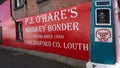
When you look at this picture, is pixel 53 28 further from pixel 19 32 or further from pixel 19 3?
pixel 19 3

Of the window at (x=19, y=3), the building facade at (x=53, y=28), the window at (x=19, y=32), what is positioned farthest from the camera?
the window at (x=19, y=32)

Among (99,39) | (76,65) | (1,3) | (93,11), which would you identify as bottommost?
(76,65)

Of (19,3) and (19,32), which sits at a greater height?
(19,3)

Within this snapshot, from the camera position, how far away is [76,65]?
1214 cm

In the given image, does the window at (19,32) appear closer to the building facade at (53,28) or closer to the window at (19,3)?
the building facade at (53,28)

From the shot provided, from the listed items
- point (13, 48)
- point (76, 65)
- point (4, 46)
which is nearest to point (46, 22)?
point (76, 65)

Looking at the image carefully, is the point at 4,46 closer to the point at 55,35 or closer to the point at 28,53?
the point at 28,53

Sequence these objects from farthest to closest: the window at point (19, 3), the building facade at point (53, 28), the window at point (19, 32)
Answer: the window at point (19, 32) < the window at point (19, 3) < the building facade at point (53, 28)

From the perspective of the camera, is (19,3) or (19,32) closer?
(19,32)

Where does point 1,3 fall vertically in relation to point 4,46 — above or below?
above

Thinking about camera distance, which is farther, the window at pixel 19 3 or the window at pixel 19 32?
the window at pixel 19 32

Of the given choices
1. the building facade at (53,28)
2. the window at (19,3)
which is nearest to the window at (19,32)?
the building facade at (53,28)

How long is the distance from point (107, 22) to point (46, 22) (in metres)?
7.94

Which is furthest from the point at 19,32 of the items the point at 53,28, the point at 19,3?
the point at 53,28
